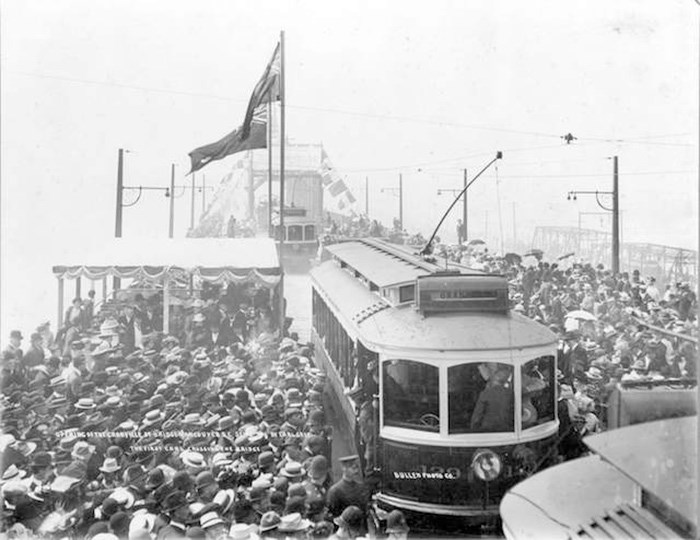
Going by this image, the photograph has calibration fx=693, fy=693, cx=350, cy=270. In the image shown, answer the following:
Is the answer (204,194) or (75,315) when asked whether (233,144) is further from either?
(75,315)

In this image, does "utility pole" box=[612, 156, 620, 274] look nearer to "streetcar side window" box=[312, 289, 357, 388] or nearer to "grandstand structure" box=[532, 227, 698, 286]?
"grandstand structure" box=[532, 227, 698, 286]

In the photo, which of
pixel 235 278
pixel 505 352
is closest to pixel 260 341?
pixel 235 278

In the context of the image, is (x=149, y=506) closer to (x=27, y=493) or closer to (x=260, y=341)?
(x=27, y=493)

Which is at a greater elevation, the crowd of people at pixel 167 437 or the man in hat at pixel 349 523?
the crowd of people at pixel 167 437

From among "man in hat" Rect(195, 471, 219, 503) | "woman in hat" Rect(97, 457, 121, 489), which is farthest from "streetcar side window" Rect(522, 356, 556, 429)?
"woman in hat" Rect(97, 457, 121, 489)

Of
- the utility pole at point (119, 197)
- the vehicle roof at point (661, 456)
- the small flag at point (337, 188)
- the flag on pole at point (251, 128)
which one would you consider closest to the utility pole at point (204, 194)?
the flag on pole at point (251, 128)

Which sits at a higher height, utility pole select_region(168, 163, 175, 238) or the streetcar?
utility pole select_region(168, 163, 175, 238)

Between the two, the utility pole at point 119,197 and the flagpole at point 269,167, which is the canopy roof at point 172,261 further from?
the flagpole at point 269,167
